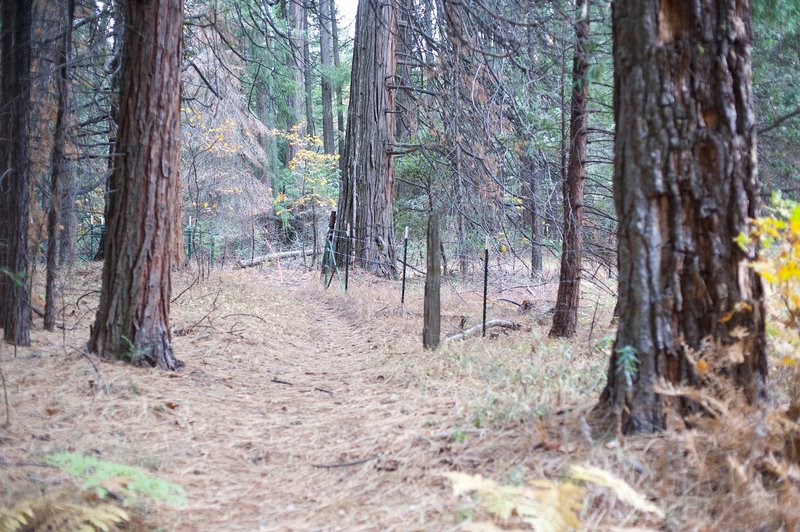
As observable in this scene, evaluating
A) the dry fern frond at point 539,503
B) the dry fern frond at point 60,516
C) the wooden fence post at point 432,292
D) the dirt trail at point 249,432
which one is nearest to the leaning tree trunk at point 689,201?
the dry fern frond at point 539,503

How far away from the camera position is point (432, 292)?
6.42 metres

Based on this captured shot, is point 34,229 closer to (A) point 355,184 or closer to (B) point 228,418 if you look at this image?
(B) point 228,418

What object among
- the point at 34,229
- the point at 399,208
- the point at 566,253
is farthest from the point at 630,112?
the point at 399,208

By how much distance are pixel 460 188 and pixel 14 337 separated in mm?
6115

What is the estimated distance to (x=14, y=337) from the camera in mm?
5777

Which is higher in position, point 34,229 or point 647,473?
point 34,229

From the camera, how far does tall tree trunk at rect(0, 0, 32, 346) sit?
5730 millimetres

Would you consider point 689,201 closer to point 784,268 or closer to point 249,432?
point 784,268

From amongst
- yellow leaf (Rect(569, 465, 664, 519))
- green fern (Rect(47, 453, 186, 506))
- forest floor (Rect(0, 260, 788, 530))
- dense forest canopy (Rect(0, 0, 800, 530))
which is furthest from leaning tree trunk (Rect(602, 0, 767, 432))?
green fern (Rect(47, 453, 186, 506))

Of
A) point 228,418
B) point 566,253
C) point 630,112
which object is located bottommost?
point 228,418

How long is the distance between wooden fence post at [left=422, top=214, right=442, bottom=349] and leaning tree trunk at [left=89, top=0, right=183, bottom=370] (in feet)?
8.33

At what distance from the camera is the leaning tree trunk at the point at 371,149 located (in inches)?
547

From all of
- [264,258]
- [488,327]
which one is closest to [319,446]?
[488,327]

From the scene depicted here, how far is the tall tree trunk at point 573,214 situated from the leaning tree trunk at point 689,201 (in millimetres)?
3277
